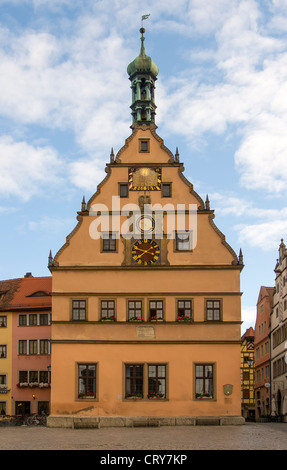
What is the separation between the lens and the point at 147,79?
4997 centimetres

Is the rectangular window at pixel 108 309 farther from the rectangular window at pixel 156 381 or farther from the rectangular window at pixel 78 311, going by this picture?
the rectangular window at pixel 156 381

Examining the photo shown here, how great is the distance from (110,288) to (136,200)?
5182 mm

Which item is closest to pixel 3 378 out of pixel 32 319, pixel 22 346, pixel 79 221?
pixel 22 346

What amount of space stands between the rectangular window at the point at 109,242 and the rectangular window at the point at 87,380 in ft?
21.1

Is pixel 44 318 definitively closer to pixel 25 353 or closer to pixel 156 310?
pixel 25 353

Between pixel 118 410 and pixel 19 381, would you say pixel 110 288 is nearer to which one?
pixel 118 410

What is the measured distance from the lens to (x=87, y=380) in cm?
4041

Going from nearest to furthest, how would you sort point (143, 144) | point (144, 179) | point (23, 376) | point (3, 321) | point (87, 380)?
point (87, 380)
point (144, 179)
point (143, 144)
point (23, 376)
point (3, 321)

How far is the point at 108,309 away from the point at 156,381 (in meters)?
4.64

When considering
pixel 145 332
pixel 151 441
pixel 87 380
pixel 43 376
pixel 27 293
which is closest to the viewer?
pixel 151 441

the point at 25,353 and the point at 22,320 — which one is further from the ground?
the point at 22,320

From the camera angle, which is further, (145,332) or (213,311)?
(213,311)

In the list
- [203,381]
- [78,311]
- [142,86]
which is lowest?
[203,381]
